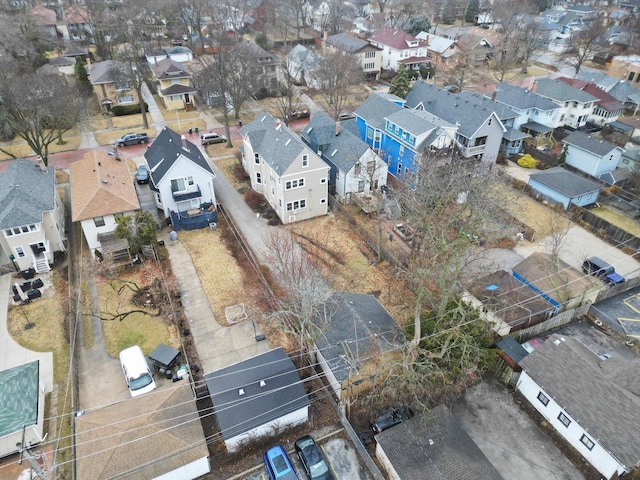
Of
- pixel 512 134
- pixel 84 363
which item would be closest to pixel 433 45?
pixel 512 134

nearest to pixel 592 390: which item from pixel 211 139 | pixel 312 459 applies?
pixel 312 459

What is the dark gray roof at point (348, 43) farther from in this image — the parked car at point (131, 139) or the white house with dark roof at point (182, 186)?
the white house with dark roof at point (182, 186)

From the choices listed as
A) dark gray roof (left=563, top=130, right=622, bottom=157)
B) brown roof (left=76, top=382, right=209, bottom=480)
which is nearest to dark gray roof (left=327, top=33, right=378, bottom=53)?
dark gray roof (left=563, top=130, right=622, bottom=157)

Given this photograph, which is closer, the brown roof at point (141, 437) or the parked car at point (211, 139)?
the brown roof at point (141, 437)

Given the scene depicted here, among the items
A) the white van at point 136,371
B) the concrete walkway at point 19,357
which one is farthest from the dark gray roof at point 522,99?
the concrete walkway at point 19,357

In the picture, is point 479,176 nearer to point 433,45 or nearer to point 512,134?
point 512,134
